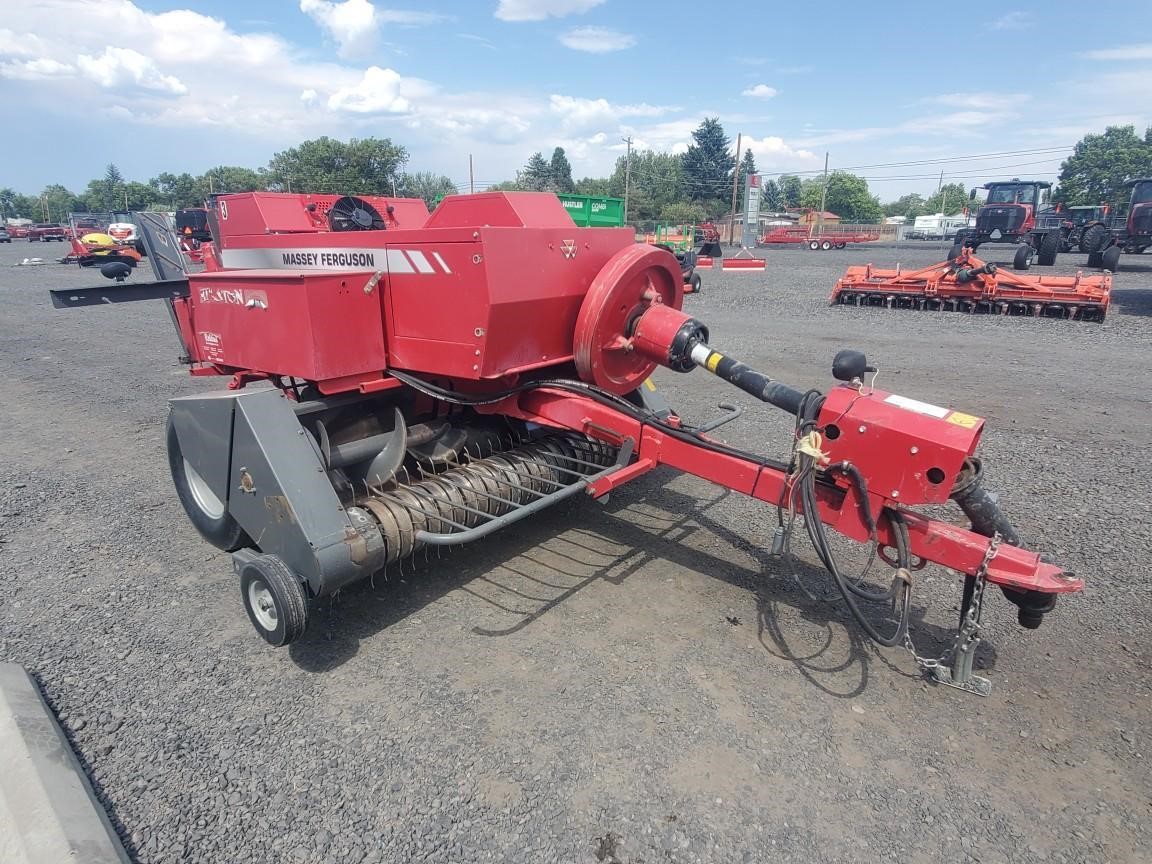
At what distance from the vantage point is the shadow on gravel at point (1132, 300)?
43.0 ft

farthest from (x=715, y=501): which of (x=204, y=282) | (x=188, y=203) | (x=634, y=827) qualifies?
(x=188, y=203)

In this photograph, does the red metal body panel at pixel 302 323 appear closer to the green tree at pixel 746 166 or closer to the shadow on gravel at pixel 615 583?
the shadow on gravel at pixel 615 583

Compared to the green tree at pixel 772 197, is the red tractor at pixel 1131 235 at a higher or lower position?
lower

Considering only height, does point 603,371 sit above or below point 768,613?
above

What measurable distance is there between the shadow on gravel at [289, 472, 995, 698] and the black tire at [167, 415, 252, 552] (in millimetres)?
659

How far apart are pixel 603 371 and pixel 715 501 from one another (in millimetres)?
1575

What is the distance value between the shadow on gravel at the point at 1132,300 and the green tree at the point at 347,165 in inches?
2026

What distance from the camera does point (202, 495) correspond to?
3.89m

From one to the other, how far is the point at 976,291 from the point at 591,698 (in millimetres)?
13527

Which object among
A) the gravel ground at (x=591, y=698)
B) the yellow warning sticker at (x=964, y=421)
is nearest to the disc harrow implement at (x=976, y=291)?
the gravel ground at (x=591, y=698)

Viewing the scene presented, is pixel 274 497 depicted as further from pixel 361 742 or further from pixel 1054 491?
pixel 1054 491

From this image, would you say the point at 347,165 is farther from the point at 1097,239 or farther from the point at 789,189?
the point at 789,189

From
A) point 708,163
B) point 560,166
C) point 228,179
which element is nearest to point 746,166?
point 708,163

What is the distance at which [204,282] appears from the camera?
4.04 m
